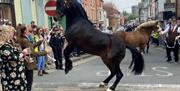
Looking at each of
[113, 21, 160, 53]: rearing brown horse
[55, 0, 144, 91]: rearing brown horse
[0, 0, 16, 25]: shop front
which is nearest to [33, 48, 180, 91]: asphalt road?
[55, 0, 144, 91]: rearing brown horse

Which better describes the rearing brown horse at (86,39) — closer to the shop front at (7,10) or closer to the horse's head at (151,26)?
the shop front at (7,10)

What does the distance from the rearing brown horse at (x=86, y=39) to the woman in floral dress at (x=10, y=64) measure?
125 inches

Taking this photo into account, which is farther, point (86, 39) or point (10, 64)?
point (86, 39)

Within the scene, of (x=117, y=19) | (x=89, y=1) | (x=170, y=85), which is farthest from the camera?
(x=117, y=19)

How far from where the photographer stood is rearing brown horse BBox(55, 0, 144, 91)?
10.0 m

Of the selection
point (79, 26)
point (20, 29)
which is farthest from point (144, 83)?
point (20, 29)

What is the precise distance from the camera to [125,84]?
36.6ft

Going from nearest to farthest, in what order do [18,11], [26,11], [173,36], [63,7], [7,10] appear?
1. [63,7]
2. [173,36]
3. [7,10]
4. [18,11]
5. [26,11]

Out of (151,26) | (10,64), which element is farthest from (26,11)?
(10,64)

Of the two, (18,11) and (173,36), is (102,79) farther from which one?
(18,11)

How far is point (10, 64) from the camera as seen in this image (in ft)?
22.3

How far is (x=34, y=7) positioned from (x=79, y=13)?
13147 millimetres

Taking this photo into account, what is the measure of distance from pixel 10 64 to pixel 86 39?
3.44 meters

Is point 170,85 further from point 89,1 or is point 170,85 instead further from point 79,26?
point 89,1
